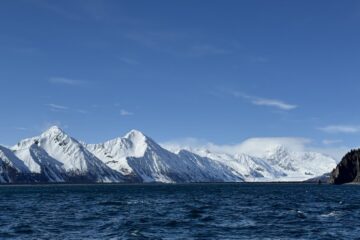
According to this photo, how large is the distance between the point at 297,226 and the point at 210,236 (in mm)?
14157

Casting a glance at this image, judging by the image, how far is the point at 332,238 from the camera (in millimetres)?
59500

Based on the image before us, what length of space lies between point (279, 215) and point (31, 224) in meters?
36.8

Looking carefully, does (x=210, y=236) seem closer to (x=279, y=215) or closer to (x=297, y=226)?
(x=297, y=226)

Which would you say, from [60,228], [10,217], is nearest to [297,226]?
[60,228]

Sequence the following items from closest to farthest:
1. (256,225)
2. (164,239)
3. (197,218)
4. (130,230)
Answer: (164,239) → (130,230) → (256,225) → (197,218)

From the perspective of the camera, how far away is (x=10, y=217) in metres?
86.6

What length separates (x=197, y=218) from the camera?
81.6 metres

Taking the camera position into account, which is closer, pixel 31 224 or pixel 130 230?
pixel 130 230

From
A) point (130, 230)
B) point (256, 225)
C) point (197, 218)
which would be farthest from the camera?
point (197, 218)

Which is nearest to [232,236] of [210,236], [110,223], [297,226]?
[210,236]

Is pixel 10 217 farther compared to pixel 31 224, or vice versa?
pixel 10 217

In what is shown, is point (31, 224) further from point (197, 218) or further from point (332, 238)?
point (332, 238)

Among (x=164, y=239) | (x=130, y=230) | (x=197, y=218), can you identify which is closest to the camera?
(x=164, y=239)

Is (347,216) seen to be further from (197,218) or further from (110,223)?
(110,223)
